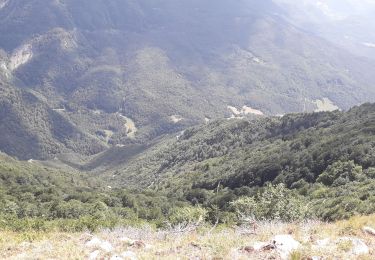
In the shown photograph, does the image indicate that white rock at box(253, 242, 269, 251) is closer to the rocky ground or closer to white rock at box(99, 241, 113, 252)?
the rocky ground

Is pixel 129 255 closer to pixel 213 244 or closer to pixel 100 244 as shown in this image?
pixel 100 244

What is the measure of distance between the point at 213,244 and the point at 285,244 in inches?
125

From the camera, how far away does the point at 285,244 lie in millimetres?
19938

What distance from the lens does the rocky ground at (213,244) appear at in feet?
64.1

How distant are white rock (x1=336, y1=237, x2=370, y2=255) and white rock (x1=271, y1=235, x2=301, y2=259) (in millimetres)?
2190

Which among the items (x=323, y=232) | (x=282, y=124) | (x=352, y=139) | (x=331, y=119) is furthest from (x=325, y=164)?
(x=282, y=124)

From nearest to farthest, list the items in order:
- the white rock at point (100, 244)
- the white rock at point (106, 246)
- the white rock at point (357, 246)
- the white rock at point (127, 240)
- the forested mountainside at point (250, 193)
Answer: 1. the white rock at point (357, 246)
2. the white rock at point (106, 246)
3. the white rock at point (100, 244)
4. the white rock at point (127, 240)
5. the forested mountainside at point (250, 193)

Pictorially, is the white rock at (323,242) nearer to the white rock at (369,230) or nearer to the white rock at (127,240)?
the white rock at (369,230)

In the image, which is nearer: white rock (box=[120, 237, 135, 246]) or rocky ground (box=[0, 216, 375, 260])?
rocky ground (box=[0, 216, 375, 260])

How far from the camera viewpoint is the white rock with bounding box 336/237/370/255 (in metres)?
19.4

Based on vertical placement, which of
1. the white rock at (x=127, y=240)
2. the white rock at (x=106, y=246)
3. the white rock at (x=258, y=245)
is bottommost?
the white rock at (x=127, y=240)

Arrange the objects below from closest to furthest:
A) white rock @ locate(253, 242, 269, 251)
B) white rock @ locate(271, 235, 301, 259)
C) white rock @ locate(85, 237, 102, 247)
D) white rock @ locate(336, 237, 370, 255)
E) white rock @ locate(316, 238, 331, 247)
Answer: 1. white rock @ locate(271, 235, 301, 259)
2. white rock @ locate(336, 237, 370, 255)
3. white rock @ locate(253, 242, 269, 251)
4. white rock @ locate(316, 238, 331, 247)
5. white rock @ locate(85, 237, 102, 247)

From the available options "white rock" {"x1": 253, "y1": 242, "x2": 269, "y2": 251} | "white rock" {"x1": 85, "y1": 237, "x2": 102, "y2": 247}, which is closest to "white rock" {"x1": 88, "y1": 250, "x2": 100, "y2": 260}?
"white rock" {"x1": 85, "y1": 237, "x2": 102, "y2": 247}

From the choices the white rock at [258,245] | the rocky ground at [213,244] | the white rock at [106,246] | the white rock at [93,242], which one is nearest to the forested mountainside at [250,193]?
the rocky ground at [213,244]
